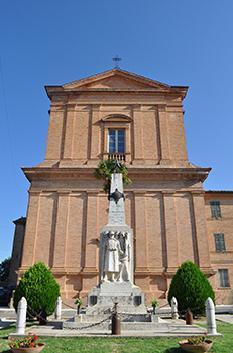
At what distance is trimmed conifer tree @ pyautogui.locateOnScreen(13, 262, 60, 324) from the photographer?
13.4 m

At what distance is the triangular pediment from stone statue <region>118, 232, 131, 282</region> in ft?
66.2

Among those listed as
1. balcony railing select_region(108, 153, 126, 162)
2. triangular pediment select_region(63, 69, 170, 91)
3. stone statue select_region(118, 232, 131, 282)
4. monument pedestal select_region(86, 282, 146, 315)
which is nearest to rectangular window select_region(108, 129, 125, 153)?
balcony railing select_region(108, 153, 126, 162)

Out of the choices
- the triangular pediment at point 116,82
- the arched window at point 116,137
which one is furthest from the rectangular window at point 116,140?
the triangular pediment at point 116,82

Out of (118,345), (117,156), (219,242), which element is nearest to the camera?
(118,345)

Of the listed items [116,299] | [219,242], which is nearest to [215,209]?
[219,242]

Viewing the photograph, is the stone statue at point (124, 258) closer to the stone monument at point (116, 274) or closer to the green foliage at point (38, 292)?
the stone monument at point (116, 274)

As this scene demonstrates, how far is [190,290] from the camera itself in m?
14.4

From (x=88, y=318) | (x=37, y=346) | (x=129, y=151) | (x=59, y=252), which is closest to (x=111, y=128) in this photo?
(x=129, y=151)

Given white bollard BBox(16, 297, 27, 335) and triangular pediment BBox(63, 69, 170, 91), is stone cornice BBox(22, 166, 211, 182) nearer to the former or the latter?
triangular pediment BBox(63, 69, 170, 91)

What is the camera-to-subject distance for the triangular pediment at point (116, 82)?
2939 centimetres

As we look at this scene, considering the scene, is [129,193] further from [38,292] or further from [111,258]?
[111,258]

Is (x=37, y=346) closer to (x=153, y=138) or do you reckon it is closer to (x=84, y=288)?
(x=84, y=288)

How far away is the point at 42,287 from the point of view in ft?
45.5

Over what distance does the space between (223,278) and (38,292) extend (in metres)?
16.0
